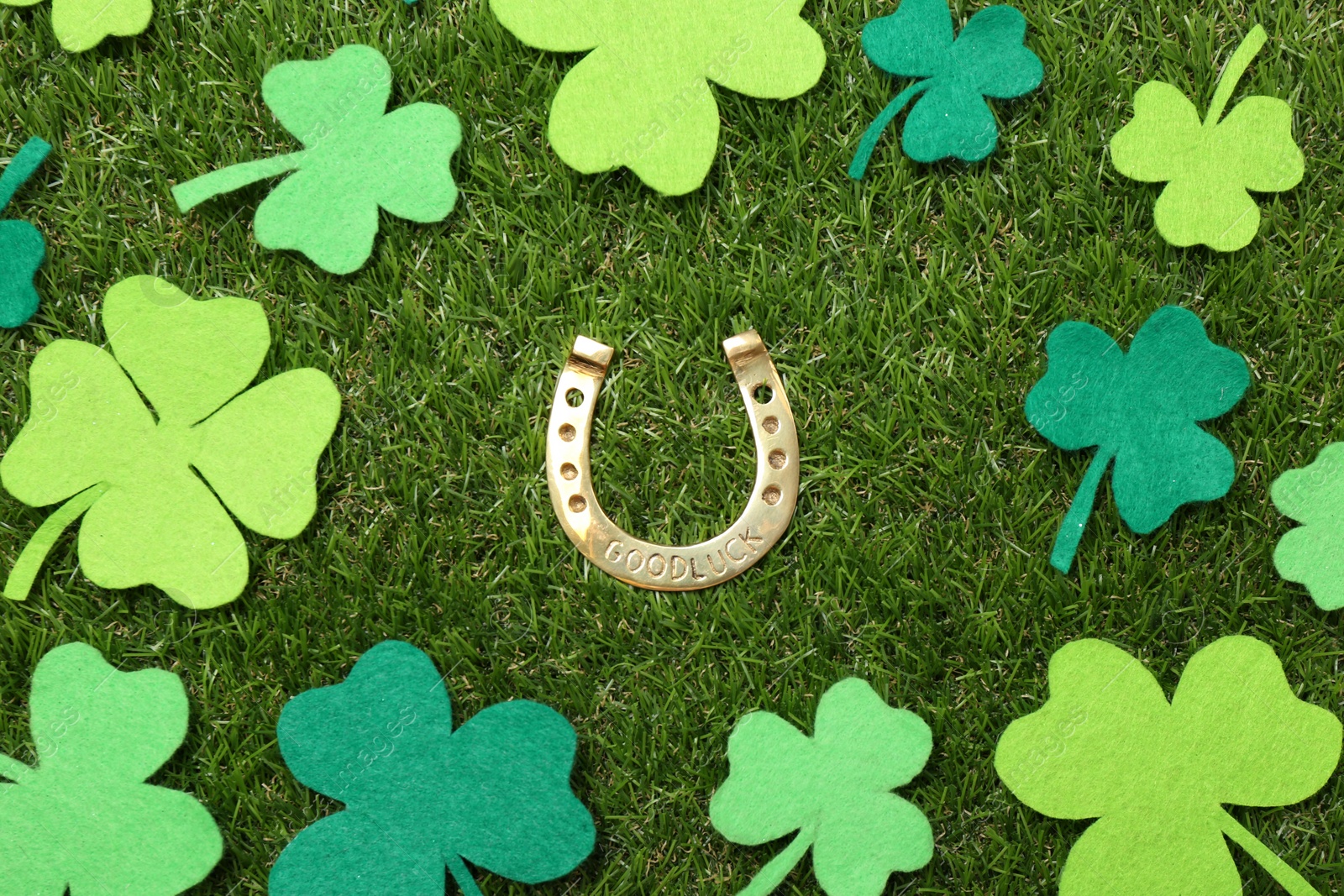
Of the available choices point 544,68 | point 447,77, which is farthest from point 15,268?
point 544,68

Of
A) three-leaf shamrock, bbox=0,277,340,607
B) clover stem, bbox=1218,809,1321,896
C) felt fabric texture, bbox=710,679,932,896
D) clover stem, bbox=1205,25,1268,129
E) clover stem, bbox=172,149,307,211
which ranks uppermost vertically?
clover stem, bbox=1205,25,1268,129

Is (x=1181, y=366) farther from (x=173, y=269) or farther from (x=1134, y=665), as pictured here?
(x=173, y=269)

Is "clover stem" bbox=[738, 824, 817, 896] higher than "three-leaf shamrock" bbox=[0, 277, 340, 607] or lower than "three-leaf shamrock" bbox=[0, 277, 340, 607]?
lower

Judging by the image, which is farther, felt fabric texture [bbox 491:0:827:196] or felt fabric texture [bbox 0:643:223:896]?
felt fabric texture [bbox 491:0:827:196]

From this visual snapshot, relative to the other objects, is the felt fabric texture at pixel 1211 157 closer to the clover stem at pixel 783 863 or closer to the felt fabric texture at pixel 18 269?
the clover stem at pixel 783 863

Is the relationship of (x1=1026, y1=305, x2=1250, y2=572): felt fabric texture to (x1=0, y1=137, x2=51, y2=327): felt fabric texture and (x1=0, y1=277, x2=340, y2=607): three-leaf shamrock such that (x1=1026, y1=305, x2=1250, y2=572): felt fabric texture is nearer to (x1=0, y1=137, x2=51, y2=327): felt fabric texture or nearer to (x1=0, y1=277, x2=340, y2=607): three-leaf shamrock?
(x1=0, y1=277, x2=340, y2=607): three-leaf shamrock

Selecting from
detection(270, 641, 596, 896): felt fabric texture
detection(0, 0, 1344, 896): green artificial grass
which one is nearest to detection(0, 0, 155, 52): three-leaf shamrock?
detection(0, 0, 1344, 896): green artificial grass

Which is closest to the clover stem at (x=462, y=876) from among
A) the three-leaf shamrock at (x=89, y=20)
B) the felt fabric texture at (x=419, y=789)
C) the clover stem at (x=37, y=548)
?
the felt fabric texture at (x=419, y=789)
